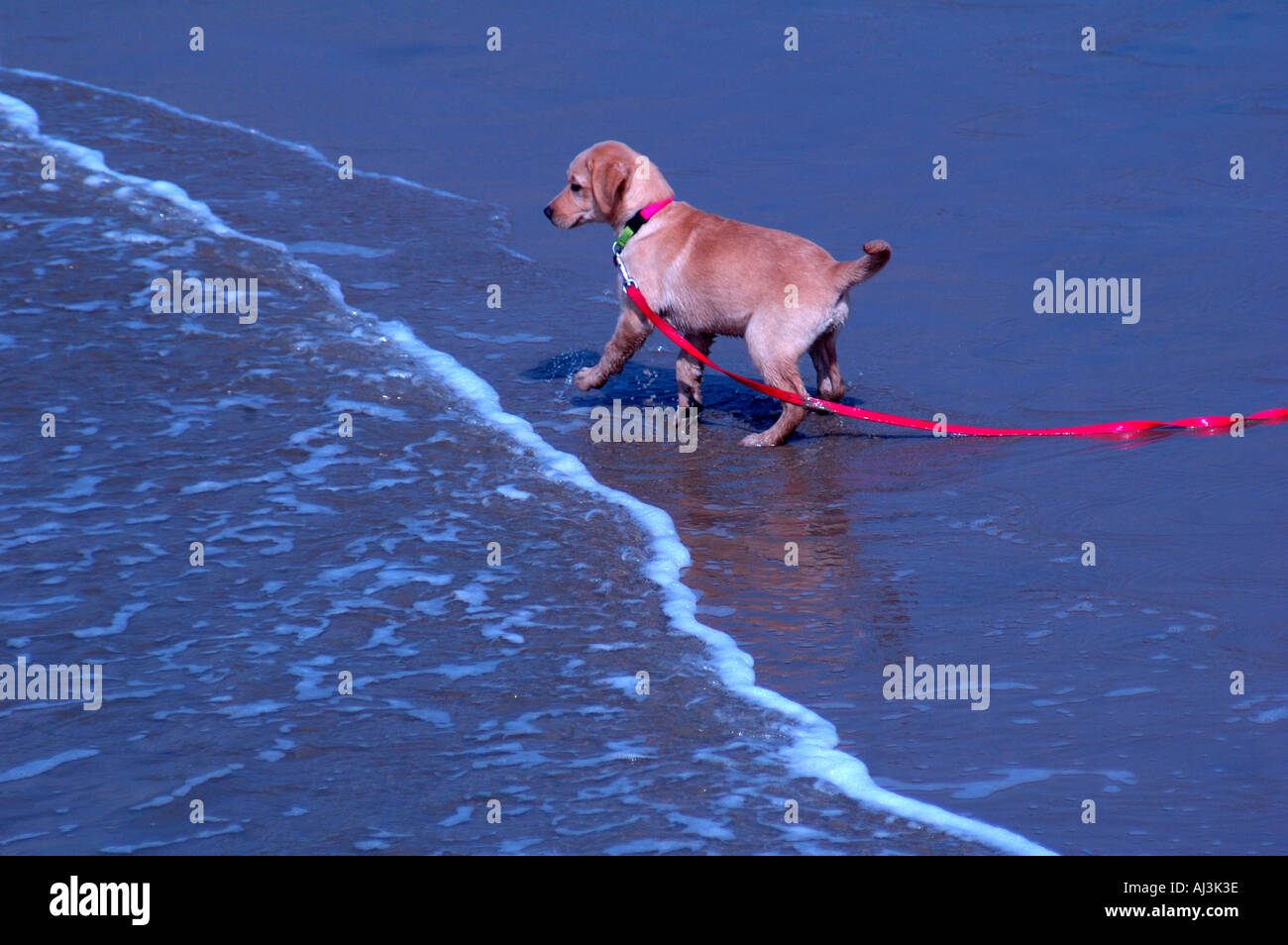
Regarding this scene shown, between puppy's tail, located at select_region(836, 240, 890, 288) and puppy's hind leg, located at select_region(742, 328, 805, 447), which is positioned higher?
puppy's tail, located at select_region(836, 240, 890, 288)

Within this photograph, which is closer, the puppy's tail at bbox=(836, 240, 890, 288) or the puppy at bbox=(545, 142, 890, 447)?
the puppy's tail at bbox=(836, 240, 890, 288)

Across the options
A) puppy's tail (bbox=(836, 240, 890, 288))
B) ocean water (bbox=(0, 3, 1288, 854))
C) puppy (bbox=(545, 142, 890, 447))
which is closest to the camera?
ocean water (bbox=(0, 3, 1288, 854))

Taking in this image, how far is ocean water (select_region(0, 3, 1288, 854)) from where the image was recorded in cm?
405

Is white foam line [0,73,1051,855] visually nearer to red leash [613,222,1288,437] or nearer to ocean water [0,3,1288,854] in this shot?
ocean water [0,3,1288,854]

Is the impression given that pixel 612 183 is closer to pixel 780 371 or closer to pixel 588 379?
pixel 588 379

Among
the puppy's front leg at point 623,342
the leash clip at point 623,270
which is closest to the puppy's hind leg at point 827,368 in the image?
the puppy's front leg at point 623,342

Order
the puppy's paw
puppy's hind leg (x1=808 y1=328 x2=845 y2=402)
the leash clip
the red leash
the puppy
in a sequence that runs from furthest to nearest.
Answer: the puppy's paw, the leash clip, puppy's hind leg (x1=808 y1=328 x2=845 y2=402), the puppy, the red leash

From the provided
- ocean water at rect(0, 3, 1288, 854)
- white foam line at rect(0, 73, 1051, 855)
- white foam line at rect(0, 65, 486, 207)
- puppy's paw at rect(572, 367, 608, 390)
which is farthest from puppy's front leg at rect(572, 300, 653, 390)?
white foam line at rect(0, 65, 486, 207)

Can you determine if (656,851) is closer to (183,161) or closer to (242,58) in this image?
(183,161)

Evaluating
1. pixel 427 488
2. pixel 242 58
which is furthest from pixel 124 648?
pixel 242 58

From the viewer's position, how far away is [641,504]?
19.7 feet

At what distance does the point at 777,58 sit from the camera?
39.6 feet

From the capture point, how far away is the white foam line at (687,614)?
3855 millimetres

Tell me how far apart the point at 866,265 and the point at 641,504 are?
1.36 m
